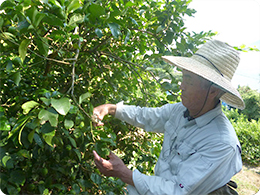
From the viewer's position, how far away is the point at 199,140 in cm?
122

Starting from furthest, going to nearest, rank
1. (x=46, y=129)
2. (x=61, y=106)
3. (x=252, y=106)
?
(x=252, y=106) → (x=46, y=129) → (x=61, y=106)

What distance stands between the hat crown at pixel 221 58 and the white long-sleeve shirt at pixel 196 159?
219 mm

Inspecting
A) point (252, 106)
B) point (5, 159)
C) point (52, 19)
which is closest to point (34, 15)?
point (52, 19)

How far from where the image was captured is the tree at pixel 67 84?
92 cm

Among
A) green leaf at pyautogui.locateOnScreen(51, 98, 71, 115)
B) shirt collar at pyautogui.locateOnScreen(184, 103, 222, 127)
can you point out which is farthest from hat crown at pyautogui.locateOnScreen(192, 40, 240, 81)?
green leaf at pyautogui.locateOnScreen(51, 98, 71, 115)

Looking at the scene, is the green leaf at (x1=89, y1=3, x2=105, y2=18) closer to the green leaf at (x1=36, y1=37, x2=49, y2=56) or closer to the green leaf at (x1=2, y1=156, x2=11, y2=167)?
the green leaf at (x1=36, y1=37, x2=49, y2=56)

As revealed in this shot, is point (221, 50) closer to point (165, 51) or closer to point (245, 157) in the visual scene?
point (165, 51)

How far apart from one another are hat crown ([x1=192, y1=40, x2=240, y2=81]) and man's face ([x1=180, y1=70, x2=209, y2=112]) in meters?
0.11

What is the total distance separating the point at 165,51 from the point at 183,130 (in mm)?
520

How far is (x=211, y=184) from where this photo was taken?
1.13 m

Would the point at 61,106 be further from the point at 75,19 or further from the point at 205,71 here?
the point at 205,71

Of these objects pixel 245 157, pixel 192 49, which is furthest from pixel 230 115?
pixel 192 49

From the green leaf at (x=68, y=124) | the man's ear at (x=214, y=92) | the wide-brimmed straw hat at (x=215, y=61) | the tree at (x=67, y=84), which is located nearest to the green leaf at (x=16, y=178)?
the tree at (x=67, y=84)

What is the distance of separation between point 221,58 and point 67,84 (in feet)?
3.52
